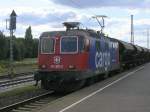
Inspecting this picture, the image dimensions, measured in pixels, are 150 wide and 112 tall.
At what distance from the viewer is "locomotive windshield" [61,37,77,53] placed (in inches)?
855

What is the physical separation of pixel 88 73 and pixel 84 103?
6603mm

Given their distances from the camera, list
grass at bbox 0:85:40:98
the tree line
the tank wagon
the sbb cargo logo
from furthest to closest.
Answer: the tree line < the sbb cargo logo < the tank wagon < grass at bbox 0:85:40:98

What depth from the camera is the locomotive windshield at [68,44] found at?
2172cm

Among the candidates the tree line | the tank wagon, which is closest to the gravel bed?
the tank wagon

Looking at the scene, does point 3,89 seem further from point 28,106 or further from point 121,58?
point 121,58

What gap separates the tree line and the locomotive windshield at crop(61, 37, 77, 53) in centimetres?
5004

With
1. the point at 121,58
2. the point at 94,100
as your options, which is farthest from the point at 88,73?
the point at 121,58

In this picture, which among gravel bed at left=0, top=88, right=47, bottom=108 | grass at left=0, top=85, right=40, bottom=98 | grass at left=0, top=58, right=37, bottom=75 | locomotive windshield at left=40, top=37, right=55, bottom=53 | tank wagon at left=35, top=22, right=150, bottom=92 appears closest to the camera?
gravel bed at left=0, top=88, right=47, bottom=108

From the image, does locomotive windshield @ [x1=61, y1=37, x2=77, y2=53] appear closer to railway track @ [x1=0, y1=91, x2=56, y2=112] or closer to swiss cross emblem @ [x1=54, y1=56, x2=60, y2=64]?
swiss cross emblem @ [x1=54, y1=56, x2=60, y2=64]

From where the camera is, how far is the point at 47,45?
872 inches

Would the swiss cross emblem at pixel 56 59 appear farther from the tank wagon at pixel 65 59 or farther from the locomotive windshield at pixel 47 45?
the locomotive windshield at pixel 47 45

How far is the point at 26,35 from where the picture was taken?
126 meters

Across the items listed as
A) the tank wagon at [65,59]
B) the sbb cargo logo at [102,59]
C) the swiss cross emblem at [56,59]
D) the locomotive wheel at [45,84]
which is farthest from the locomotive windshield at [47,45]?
the sbb cargo logo at [102,59]

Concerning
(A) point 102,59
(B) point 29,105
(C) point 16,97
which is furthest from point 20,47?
(B) point 29,105
